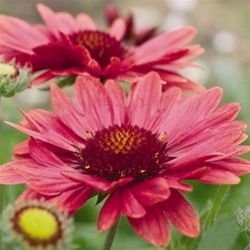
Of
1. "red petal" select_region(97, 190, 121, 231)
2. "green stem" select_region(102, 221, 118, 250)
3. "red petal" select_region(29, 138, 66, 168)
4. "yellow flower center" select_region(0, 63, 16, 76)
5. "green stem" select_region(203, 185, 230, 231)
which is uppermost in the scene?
"yellow flower center" select_region(0, 63, 16, 76)

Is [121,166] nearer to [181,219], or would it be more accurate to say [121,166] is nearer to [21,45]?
[181,219]

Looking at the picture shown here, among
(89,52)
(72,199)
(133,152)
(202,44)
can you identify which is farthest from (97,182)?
(202,44)

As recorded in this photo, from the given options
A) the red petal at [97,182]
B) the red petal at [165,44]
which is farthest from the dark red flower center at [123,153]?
the red petal at [165,44]

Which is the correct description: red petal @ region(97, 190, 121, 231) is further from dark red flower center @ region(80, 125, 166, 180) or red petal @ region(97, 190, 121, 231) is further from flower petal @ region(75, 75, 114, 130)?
flower petal @ region(75, 75, 114, 130)

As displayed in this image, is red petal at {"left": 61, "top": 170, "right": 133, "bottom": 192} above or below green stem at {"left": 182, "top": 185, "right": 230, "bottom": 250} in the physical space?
below

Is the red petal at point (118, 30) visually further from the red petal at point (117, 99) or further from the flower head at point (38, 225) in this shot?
the flower head at point (38, 225)

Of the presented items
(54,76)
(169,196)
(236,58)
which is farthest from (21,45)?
(236,58)

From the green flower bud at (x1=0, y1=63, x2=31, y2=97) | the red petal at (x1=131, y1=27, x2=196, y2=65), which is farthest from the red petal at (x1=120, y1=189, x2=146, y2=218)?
the red petal at (x1=131, y1=27, x2=196, y2=65)

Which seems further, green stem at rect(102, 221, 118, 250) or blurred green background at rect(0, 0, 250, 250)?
blurred green background at rect(0, 0, 250, 250)
